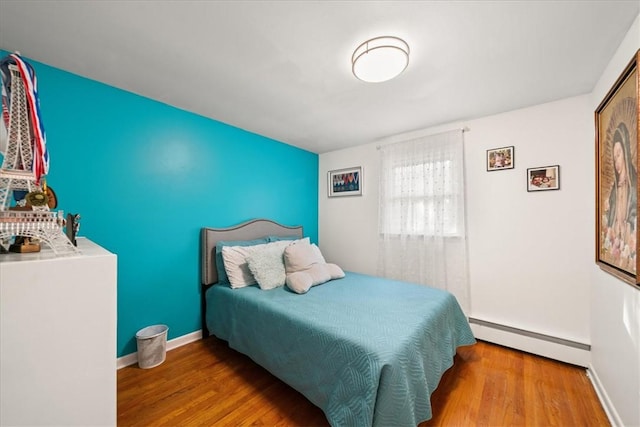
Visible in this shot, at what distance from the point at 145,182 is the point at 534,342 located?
383 centimetres

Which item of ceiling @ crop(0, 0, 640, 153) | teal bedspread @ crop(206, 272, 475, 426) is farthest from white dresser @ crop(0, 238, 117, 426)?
ceiling @ crop(0, 0, 640, 153)

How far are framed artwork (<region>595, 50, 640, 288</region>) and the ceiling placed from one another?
1.16ft

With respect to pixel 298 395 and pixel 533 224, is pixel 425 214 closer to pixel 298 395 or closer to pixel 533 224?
pixel 533 224

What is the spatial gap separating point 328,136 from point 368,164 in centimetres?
70

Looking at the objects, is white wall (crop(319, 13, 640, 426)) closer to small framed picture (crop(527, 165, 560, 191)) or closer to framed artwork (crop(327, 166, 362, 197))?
small framed picture (crop(527, 165, 560, 191))

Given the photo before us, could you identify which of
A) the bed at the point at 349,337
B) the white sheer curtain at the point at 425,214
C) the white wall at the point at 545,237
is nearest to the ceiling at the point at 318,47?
the white wall at the point at 545,237

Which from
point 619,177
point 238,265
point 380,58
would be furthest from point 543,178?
point 238,265

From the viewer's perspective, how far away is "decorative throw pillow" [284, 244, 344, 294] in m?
2.33

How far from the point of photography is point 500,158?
2.50 meters

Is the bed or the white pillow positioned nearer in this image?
the bed

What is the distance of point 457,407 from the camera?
1.67 metres

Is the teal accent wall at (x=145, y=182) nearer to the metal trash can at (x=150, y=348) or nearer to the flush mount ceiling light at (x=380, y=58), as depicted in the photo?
the metal trash can at (x=150, y=348)

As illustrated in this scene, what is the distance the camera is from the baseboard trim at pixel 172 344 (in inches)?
81.8

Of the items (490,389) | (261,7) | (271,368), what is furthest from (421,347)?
(261,7)
